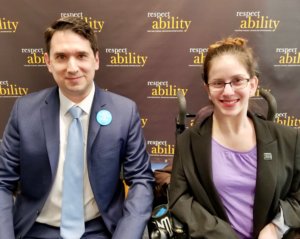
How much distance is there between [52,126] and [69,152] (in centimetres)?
16

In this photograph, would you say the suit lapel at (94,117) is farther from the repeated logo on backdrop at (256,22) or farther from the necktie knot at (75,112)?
the repeated logo on backdrop at (256,22)

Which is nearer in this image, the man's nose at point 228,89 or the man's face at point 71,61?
the man's nose at point 228,89

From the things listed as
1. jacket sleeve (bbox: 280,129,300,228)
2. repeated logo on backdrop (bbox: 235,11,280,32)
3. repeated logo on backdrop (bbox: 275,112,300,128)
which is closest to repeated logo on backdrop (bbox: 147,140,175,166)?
repeated logo on backdrop (bbox: 275,112,300,128)

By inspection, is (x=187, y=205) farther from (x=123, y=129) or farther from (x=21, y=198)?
(x=21, y=198)

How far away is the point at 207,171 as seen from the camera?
155 centimetres

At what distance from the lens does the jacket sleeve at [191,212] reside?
1.47 metres

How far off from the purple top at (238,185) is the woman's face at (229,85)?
22 cm

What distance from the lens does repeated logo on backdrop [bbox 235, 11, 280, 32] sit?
94.7 inches

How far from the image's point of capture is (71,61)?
165 cm

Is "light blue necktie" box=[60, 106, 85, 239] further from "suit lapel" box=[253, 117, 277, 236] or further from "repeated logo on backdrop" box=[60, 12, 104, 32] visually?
"repeated logo on backdrop" box=[60, 12, 104, 32]

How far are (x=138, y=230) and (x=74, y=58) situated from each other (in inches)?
35.5

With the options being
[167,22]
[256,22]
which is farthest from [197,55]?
[256,22]

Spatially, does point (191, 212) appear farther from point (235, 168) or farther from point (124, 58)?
point (124, 58)

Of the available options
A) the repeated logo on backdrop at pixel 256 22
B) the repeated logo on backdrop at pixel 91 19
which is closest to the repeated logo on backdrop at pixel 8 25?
the repeated logo on backdrop at pixel 91 19
